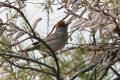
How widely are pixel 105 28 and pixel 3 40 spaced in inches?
51.8

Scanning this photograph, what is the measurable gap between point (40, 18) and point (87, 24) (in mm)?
1144

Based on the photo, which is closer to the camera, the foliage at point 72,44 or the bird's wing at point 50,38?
the foliage at point 72,44

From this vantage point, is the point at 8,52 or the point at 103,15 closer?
the point at 103,15

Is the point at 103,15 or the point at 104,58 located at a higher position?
the point at 103,15

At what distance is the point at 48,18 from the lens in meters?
4.17

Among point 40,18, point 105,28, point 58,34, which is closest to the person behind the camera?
point 105,28

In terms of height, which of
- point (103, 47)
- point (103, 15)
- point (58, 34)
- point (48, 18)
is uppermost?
point (103, 15)

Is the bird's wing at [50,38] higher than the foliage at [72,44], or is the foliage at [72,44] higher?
the foliage at [72,44]

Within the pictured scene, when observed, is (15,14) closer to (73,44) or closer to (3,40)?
(3,40)

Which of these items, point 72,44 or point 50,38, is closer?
point 72,44

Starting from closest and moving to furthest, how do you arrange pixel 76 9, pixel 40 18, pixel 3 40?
pixel 76 9
pixel 3 40
pixel 40 18

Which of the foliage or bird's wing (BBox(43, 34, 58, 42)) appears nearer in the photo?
the foliage

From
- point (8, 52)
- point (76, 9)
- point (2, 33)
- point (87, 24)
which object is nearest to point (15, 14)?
point (2, 33)

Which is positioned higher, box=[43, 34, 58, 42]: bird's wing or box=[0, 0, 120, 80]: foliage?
box=[0, 0, 120, 80]: foliage
